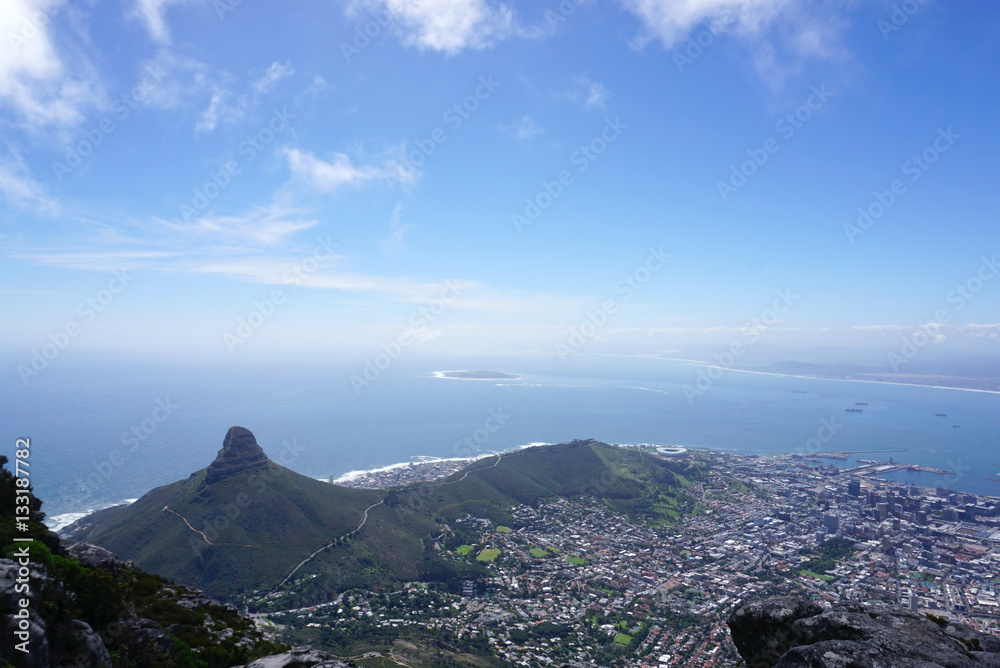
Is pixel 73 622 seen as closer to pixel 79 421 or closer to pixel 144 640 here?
pixel 144 640

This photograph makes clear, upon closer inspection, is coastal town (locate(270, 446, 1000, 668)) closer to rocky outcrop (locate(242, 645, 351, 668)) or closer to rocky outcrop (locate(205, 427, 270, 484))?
rocky outcrop (locate(242, 645, 351, 668))

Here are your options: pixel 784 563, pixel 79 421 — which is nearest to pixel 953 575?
pixel 784 563

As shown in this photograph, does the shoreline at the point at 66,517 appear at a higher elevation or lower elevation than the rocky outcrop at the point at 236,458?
lower

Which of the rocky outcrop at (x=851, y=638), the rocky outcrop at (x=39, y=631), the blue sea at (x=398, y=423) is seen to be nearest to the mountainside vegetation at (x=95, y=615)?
the rocky outcrop at (x=39, y=631)

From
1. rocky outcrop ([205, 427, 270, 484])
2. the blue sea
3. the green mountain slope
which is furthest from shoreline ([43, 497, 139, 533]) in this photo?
rocky outcrop ([205, 427, 270, 484])

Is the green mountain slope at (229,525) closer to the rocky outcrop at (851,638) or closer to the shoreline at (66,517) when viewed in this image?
the shoreline at (66,517)
